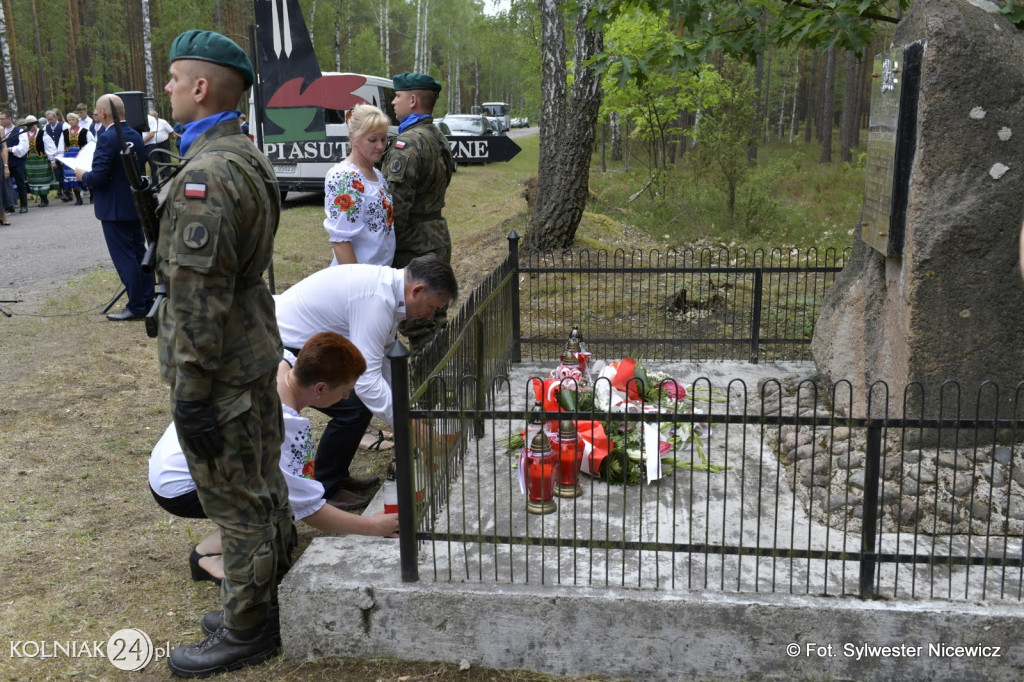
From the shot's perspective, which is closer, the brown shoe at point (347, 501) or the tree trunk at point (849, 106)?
the brown shoe at point (347, 501)

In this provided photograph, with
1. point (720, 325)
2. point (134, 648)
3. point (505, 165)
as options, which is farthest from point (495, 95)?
point (134, 648)

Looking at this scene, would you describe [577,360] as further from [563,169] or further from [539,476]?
[563,169]

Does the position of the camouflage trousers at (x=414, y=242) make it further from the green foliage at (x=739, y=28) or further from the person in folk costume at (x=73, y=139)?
the person in folk costume at (x=73, y=139)

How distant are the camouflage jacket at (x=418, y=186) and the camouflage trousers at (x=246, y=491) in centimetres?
237

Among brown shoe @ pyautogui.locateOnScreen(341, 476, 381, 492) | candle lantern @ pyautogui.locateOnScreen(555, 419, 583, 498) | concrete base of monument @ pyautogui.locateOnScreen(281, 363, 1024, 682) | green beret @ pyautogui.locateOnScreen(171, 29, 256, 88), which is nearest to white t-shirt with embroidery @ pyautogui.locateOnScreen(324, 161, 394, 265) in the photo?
brown shoe @ pyautogui.locateOnScreen(341, 476, 381, 492)

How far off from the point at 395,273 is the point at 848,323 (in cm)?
256

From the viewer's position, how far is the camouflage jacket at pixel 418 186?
5332 millimetres

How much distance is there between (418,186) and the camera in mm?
5445

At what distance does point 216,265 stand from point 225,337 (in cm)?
29

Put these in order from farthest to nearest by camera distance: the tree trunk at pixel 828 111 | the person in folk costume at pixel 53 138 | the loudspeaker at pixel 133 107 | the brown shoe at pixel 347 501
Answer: the tree trunk at pixel 828 111
the person in folk costume at pixel 53 138
the loudspeaker at pixel 133 107
the brown shoe at pixel 347 501

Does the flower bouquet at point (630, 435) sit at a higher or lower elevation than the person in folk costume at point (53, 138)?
lower

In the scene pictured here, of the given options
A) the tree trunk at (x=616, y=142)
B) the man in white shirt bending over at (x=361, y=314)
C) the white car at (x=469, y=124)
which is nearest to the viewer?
the man in white shirt bending over at (x=361, y=314)

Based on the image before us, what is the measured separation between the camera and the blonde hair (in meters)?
4.91

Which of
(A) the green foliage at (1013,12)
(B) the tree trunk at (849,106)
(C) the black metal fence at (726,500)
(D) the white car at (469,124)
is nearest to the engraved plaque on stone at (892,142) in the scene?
(A) the green foliage at (1013,12)
